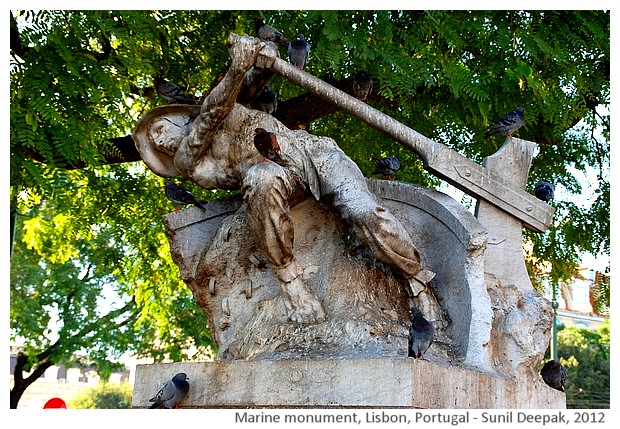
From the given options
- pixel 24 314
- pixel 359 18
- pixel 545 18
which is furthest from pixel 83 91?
pixel 24 314

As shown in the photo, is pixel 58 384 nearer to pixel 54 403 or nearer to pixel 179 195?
pixel 179 195

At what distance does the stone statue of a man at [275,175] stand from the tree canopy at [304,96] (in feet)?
5.50

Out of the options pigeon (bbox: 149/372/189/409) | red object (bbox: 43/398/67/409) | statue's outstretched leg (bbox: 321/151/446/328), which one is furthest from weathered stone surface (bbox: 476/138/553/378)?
red object (bbox: 43/398/67/409)

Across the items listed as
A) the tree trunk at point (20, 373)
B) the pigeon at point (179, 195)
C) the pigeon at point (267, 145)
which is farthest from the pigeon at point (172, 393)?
the tree trunk at point (20, 373)

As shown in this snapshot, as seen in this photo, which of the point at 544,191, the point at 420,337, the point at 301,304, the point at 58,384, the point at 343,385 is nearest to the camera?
the point at 343,385

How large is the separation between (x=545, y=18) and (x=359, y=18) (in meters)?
1.87

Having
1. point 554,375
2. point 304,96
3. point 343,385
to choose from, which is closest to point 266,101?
point 343,385

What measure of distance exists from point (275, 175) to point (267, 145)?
306 mm

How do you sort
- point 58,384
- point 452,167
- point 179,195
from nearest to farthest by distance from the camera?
point 452,167
point 179,195
point 58,384

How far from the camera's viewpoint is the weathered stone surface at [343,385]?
15.3 feet

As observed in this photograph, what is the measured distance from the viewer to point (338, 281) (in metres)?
5.65

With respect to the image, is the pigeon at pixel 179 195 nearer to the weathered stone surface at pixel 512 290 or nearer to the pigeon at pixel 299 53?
the pigeon at pixel 299 53
